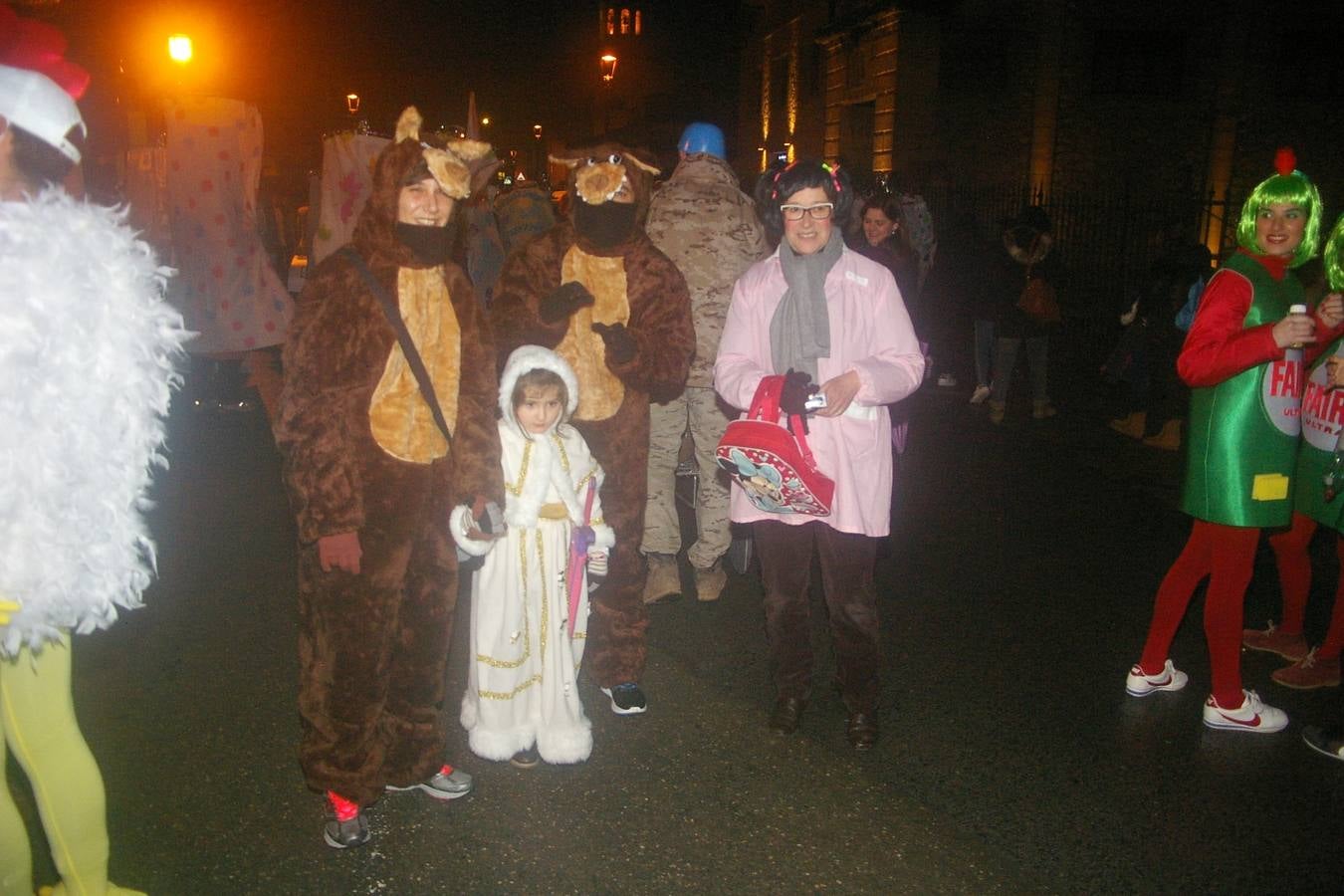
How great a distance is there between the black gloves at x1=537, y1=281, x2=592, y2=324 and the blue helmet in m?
1.74

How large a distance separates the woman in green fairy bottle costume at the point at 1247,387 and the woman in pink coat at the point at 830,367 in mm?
1111

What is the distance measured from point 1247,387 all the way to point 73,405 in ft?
12.2

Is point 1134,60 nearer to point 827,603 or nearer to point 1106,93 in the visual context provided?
point 1106,93

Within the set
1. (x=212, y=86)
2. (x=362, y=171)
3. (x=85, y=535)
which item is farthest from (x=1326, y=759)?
(x=212, y=86)

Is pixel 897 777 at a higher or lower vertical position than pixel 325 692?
lower

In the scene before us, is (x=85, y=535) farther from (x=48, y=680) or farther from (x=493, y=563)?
(x=493, y=563)

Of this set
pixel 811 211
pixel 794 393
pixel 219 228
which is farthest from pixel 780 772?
pixel 219 228

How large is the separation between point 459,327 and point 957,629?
306cm

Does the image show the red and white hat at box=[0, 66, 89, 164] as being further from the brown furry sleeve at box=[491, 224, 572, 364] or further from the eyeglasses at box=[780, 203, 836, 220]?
the eyeglasses at box=[780, 203, 836, 220]

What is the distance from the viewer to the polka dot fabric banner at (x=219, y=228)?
8.70m

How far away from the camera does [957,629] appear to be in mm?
5160

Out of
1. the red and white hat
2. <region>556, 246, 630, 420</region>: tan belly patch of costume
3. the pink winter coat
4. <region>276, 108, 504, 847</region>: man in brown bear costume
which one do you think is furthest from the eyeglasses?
the red and white hat

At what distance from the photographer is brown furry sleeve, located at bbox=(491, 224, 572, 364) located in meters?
4.07

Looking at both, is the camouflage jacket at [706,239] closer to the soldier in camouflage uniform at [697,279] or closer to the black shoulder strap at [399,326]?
the soldier in camouflage uniform at [697,279]
